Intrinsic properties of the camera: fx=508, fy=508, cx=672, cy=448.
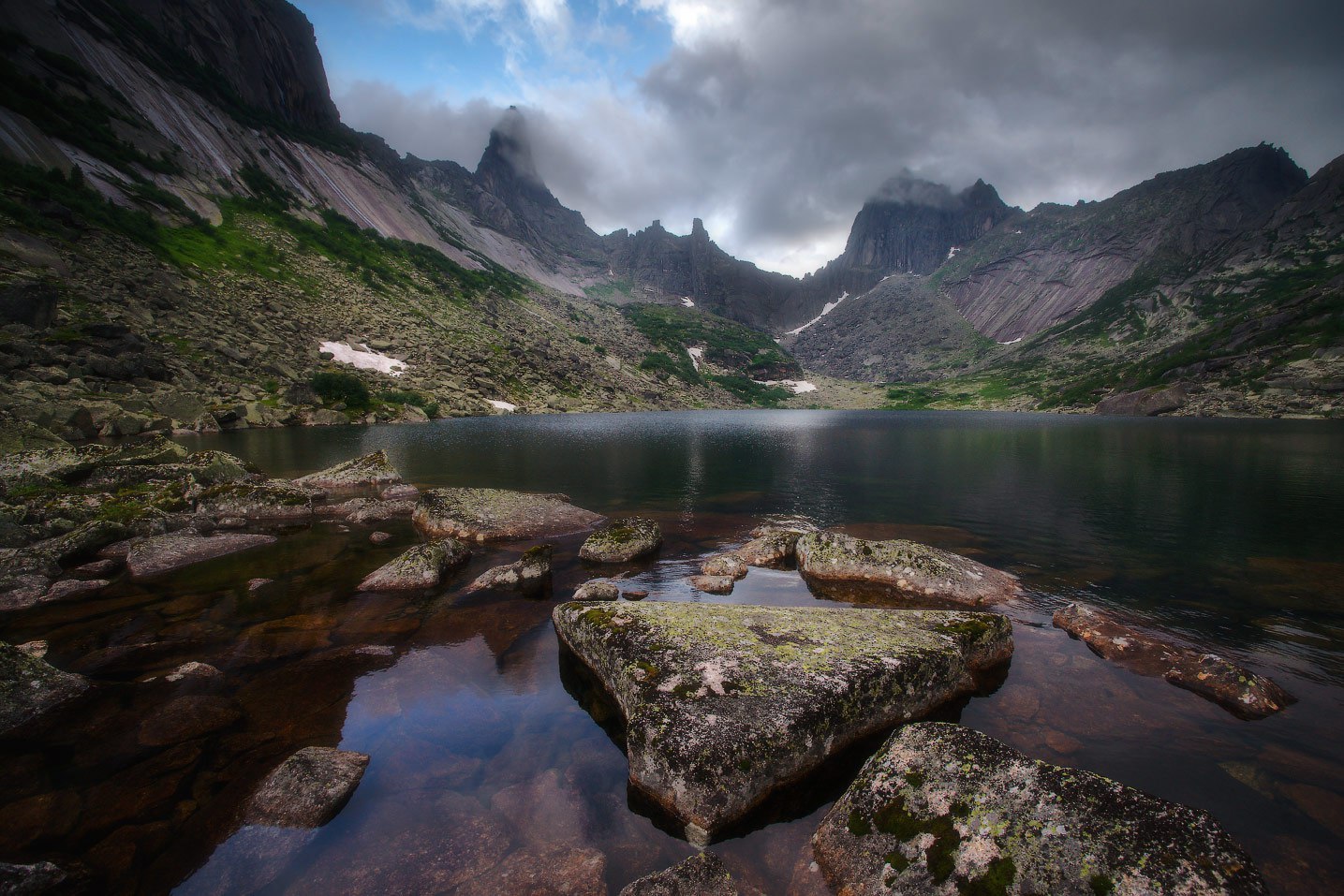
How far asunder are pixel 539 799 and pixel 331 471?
31.1 m

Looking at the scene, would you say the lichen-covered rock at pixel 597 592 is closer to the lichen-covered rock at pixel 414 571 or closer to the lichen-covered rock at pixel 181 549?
the lichen-covered rock at pixel 414 571

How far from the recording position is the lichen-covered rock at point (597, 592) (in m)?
15.0

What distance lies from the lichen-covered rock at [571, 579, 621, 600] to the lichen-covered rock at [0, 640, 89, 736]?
9.94 m

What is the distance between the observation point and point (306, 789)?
7371 millimetres

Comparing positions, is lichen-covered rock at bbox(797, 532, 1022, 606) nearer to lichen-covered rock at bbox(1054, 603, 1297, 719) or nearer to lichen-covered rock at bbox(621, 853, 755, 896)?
lichen-covered rock at bbox(1054, 603, 1297, 719)

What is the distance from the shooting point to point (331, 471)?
31.8m

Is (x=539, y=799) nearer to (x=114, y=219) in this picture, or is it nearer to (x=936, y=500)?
(x=936, y=500)

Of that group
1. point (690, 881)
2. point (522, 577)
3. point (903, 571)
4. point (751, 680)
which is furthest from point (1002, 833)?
point (522, 577)

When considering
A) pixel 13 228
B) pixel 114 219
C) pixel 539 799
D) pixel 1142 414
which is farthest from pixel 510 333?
pixel 1142 414

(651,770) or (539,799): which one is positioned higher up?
(651,770)

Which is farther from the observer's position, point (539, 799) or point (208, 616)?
point (208, 616)

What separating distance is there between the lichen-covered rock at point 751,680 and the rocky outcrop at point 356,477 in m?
24.8

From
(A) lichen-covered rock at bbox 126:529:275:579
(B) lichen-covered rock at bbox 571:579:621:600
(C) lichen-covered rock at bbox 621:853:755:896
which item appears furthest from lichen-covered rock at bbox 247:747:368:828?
(A) lichen-covered rock at bbox 126:529:275:579

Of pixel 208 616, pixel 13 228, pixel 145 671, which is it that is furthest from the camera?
pixel 13 228
